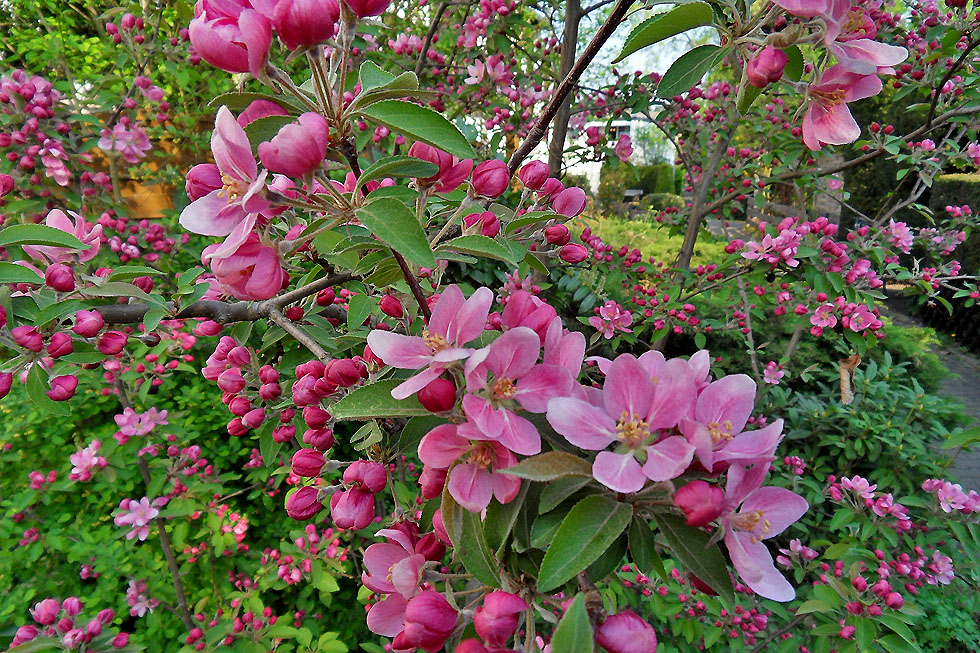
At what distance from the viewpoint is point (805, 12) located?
598 millimetres

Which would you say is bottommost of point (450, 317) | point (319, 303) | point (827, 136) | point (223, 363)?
point (223, 363)

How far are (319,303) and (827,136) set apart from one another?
1.05 m

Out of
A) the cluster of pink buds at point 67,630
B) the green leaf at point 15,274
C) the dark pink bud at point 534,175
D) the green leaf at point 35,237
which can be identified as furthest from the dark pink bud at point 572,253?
the cluster of pink buds at point 67,630

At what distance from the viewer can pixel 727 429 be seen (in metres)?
0.65

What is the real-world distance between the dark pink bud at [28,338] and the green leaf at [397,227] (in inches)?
37.3

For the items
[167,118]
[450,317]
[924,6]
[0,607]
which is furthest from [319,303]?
[924,6]

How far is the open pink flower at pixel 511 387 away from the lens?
2.05ft

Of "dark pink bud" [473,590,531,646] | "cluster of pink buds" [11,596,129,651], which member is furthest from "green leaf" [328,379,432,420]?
"cluster of pink buds" [11,596,129,651]

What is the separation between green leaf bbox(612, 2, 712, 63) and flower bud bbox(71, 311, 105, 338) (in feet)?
3.78

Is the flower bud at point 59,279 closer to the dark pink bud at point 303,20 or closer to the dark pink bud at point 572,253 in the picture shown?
the dark pink bud at point 303,20

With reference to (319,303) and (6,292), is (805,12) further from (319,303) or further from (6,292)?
(6,292)

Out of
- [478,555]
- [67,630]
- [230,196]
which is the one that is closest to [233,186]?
[230,196]

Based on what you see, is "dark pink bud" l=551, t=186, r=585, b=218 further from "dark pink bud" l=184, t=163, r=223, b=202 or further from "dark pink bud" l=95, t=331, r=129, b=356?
"dark pink bud" l=95, t=331, r=129, b=356

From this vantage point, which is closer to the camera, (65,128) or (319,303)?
(319,303)
